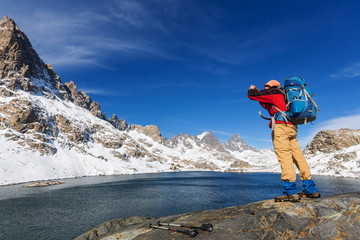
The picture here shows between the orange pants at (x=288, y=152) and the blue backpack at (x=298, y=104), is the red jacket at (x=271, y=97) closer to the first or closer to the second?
the blue backpack at (x=298, y=104)

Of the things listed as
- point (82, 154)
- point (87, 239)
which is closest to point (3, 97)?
point (82, 154)

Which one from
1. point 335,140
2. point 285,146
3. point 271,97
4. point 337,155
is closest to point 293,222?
point 285,146

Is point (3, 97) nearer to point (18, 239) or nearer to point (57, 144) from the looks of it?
point (57, 144)

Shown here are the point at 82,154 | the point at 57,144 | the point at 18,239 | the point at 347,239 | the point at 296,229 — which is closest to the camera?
the point at 347,239

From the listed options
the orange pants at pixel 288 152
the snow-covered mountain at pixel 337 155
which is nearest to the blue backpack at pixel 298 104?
the orange pants at pixel 288 152

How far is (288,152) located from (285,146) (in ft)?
1.08

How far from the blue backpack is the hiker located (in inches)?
10.2

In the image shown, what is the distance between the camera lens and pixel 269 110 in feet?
35.3

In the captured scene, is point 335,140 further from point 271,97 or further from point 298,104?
point 298,104

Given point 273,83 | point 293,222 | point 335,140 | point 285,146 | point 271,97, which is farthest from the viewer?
point 335,140

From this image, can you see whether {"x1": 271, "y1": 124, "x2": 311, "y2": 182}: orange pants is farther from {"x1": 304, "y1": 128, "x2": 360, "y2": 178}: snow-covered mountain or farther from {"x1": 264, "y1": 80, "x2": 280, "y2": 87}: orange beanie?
{"x1": 304, "y1": 128, "x2": 360, "y2": 178}: snow-covered mountain

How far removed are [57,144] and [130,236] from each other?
644 feet

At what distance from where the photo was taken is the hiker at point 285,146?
9.46m

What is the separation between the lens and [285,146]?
9719mm
